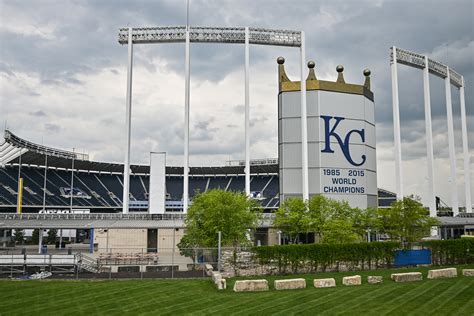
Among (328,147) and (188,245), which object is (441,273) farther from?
(328,147)

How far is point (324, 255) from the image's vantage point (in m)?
27.9

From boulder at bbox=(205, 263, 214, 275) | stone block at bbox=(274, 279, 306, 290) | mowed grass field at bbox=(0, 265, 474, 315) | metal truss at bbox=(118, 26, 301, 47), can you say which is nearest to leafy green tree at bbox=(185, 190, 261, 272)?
boulder at bbox=(205, 263, 214, 275)

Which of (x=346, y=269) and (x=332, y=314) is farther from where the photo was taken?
(x=346, y=269)

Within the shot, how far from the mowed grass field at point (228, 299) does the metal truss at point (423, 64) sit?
Answer: 37.4 meters

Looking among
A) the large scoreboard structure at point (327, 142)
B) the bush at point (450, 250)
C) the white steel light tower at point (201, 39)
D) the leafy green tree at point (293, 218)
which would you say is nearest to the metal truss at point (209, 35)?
the white steel light tower at point (201, 39)

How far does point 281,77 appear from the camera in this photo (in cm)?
4838

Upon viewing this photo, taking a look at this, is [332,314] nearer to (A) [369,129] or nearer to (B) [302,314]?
(B) [302,314]

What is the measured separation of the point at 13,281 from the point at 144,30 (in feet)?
96.3

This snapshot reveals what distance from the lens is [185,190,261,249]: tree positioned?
31656 millimetres

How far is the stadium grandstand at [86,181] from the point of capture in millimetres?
72000

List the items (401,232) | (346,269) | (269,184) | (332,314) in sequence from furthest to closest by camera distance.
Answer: (269,184)
(401,232)
(346,269)
(332,314)

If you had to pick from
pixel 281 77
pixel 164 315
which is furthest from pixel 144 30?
pixel 164 315

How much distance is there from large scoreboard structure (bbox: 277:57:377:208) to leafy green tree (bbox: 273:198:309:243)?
924 cm

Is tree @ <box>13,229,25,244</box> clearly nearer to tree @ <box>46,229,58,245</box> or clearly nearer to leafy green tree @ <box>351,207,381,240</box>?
tree @ <box>46,229,58,245</box>
